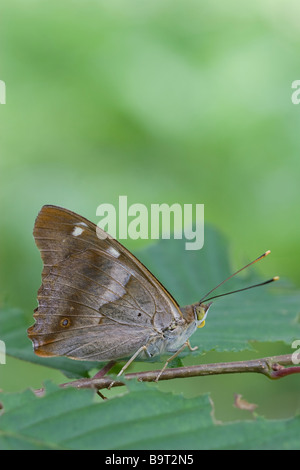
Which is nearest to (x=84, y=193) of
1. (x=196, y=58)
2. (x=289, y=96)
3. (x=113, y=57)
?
(x=113, y=57)

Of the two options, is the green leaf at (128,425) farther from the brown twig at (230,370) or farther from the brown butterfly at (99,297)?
the brown butterfly at (99,297)

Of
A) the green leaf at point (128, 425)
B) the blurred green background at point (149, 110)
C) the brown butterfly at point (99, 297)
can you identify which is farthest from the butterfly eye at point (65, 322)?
the blurred green background at point (149, 110)

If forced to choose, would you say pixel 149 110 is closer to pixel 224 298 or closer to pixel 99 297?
pixel 224 298

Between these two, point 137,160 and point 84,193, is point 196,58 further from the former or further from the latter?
point 84,193

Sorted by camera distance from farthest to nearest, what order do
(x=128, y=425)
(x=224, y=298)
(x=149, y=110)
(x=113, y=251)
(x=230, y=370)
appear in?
1. (x=149, y=110)
2. (x=224, y=298)
3. (x=113, y=251)
4. (x=230, y=370)
5. (x=128, y=425)

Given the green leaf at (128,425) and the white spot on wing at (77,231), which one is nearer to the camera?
the green leaf at (128,425)

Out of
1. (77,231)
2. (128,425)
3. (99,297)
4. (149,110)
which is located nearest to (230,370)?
(128,425)

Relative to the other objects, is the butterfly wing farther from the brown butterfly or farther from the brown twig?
the brown twig
